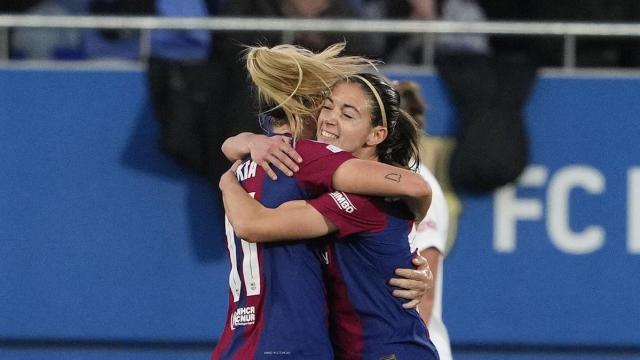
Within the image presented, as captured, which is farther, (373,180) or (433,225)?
Result: (433,225)

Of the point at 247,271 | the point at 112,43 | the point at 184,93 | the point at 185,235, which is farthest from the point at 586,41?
the point at 247,271

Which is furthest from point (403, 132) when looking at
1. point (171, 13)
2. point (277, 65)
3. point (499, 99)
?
point (171, 13)

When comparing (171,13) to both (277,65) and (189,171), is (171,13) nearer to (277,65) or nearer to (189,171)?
(189,171)

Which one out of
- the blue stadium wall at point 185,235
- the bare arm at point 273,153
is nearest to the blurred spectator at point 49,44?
the blue stadium wall at point 185,235

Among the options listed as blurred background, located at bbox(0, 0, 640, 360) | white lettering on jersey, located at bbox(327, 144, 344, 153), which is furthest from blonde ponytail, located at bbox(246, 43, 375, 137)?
blurred background, located at bbox(0, 0, 640, 360)

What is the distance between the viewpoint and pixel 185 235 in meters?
7.97

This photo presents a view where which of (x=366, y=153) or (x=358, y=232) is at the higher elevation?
(x=366, y=153)

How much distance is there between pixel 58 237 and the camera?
7.94 meters

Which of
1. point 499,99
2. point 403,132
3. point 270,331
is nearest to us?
point 270,331

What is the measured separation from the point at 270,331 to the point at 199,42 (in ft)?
12.4

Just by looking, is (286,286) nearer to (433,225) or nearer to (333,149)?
(333,149)

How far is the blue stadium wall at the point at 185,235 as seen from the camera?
7895mm

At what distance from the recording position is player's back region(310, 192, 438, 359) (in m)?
4.38

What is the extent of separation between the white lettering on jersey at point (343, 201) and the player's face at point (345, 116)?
0.81ft
